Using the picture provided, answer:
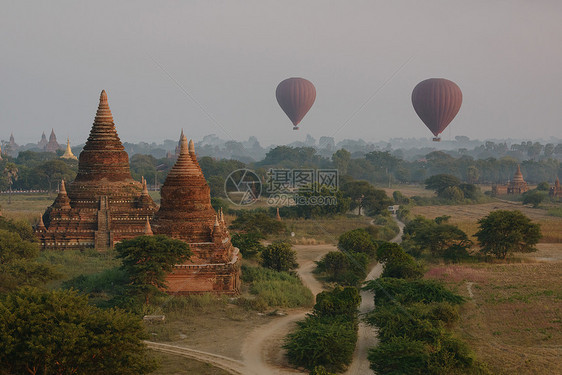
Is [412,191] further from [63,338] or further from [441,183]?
[63,338]

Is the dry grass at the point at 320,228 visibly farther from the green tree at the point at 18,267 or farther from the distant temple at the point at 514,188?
the distant temple at the point at 514,188

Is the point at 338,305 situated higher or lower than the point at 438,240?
lower

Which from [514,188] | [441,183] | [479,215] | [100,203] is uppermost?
[441,183]

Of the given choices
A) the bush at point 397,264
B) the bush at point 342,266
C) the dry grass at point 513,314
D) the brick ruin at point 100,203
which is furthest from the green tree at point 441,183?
the brick ruin at point 100,203

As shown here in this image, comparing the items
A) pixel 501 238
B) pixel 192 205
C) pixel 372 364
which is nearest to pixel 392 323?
pixel 372 364

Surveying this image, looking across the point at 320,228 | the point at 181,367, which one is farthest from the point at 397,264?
the point at 320,228

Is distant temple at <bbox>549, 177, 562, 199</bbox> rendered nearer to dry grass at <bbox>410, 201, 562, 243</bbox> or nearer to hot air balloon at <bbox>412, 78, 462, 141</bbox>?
dry grass at <bbox>410, 201, 562, 243</bbox>
